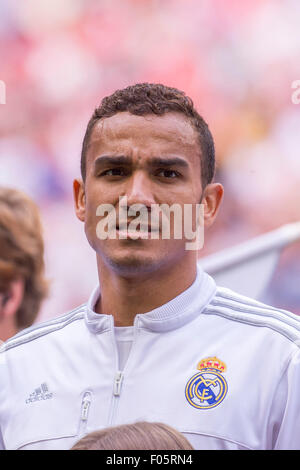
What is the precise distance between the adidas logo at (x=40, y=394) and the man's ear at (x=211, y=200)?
1.82 feet

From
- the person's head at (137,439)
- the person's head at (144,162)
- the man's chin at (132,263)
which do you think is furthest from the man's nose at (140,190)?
the person's head at (137,439)

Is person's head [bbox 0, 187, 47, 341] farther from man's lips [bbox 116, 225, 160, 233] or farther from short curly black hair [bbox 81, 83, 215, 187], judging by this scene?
man's lips [bbox 116, 225, 160, 233]

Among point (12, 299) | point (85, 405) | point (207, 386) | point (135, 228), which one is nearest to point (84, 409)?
point (85, 405)

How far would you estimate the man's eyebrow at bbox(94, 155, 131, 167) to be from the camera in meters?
1.64

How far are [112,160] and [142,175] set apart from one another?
0.28 feet

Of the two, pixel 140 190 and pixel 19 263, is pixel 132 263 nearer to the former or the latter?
pixel 140 190

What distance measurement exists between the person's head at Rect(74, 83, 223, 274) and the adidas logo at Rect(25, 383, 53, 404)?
13.5 inches

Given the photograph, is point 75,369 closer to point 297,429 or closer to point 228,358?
point 228,358

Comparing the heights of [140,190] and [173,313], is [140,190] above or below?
above

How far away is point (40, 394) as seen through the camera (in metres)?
1.71

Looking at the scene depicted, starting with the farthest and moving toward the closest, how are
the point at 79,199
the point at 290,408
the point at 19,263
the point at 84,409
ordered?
1. the point at 19,263
2. the point at 79,199
3. the point at 84,409
4. the point at 290,408

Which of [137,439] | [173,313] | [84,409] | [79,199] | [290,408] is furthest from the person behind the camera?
[79,199]

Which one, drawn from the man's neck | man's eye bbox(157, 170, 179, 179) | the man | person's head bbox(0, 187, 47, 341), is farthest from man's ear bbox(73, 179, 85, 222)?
person's head bbox(0, 187, 47, 341)
